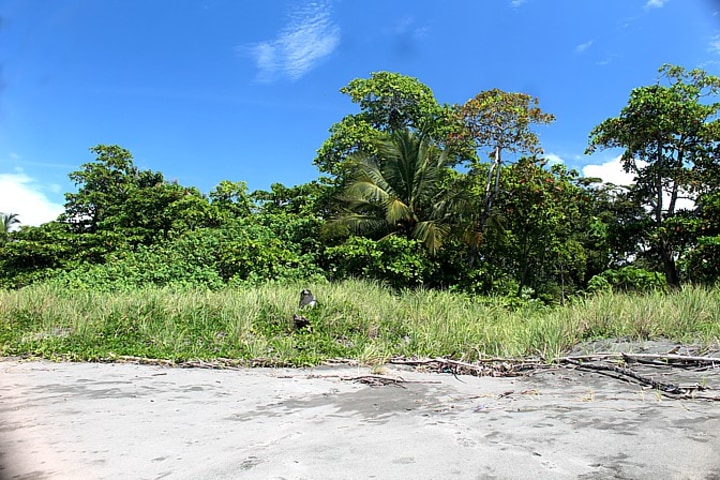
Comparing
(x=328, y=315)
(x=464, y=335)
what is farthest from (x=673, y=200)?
(x=328, y=315)

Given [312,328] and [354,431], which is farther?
[312,328]

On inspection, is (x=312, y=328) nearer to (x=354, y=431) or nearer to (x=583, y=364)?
(x=583, y=364)

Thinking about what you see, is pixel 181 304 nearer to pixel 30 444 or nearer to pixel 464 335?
pixel 464 335

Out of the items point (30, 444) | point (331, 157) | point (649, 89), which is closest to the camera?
point (30, 444)

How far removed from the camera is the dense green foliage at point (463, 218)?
46.9ft

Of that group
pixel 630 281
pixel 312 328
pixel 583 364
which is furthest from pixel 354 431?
pixel 630 281

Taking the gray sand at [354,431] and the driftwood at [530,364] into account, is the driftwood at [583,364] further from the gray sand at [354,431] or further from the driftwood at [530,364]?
the gray sand at [354,431]

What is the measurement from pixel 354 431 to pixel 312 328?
565cm

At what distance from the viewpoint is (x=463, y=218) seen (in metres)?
15.9

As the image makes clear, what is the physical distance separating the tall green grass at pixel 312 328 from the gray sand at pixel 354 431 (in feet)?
6.32

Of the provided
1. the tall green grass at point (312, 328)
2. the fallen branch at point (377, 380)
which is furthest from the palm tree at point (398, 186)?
the fallen branch at point (377, 380)

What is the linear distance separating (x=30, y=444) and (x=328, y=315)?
6582 millimetres

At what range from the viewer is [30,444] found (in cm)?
340

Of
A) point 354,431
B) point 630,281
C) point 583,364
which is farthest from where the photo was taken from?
point 630,281
